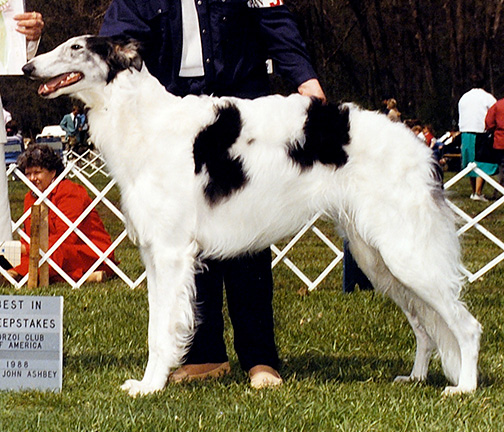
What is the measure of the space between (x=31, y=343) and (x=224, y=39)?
5.82 ft

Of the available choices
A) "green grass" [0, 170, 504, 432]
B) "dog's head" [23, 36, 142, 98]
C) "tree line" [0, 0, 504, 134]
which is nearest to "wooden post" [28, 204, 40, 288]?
"green grass" [0, 170, 504, 432]

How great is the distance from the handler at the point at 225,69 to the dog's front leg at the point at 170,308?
12.8 inches

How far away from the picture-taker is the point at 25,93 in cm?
4147

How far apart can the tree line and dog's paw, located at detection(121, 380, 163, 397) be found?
2221 cm

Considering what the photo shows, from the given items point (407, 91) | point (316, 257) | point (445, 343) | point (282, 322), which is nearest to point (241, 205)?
point (445, 343)

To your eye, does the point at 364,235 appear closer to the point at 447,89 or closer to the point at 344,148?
the point at 344,148

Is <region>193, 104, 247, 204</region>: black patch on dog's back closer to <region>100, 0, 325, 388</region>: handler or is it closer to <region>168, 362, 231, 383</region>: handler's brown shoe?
<region>100, 0, 325, 388</region>: handler

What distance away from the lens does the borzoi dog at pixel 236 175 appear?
4148 mm

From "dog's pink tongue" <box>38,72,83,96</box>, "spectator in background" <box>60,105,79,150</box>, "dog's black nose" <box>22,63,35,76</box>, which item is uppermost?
"dog's black nose" <box>22,63,35,76</box>

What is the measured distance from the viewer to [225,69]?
178 inches

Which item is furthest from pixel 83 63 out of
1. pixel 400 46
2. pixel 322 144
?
pixel 400 46

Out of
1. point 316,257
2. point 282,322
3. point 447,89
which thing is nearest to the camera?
point 282,322

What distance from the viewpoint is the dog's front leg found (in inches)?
165

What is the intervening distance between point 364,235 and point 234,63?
44.1 inches
